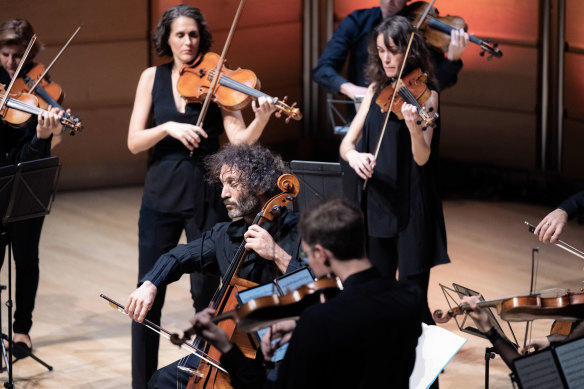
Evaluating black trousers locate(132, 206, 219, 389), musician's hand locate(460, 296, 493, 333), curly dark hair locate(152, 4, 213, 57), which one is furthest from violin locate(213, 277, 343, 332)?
curly dark hair locate(152, 4, 213, 57)

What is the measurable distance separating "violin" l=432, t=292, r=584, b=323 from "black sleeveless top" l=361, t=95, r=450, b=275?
1.15 metres

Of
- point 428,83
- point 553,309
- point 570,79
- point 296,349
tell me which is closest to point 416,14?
point 428,83

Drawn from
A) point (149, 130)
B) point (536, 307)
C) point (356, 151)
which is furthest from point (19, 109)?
point (536, 307)

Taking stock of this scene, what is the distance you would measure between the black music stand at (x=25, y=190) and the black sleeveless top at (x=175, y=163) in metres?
0.39

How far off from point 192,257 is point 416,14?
2142 millimetres

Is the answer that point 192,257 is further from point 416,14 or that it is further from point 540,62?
point 540,62

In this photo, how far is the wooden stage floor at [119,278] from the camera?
4066mm

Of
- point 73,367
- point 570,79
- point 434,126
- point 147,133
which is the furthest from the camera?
point 570,79

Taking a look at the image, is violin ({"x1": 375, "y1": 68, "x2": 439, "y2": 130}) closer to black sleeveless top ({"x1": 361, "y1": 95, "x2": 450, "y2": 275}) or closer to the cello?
black sleeveless top ({"x1": 361, "y1": 95, "x2": 450, "y2": 275})

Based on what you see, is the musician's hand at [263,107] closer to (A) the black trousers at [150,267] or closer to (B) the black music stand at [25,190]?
(A) the black trousers at [150,267]

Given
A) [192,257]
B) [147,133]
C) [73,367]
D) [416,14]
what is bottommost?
[73,367]

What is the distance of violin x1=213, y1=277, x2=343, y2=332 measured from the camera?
2.24 meters

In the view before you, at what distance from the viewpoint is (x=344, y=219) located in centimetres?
225

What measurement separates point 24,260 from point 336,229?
227 cm
